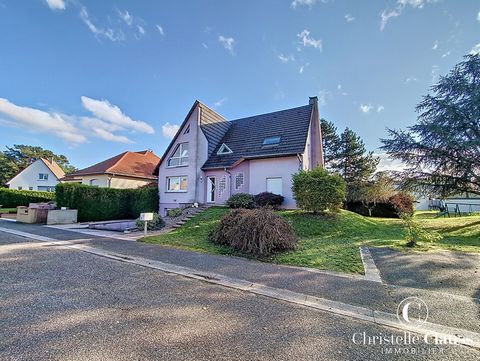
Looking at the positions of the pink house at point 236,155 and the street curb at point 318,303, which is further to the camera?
the pink house at point 236,155

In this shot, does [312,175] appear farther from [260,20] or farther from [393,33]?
[260,20]

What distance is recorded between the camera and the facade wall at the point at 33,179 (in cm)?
3916

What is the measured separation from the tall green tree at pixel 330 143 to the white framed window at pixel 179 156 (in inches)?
821

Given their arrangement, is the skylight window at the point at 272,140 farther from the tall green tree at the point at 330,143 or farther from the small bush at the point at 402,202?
the tall green tree at the point at 330,143

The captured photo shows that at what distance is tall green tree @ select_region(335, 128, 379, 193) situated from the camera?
1164 inches

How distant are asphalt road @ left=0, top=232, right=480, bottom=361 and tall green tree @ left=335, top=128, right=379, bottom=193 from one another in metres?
29.0

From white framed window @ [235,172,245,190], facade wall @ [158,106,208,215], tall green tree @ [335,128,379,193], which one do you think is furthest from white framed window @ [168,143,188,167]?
tall green tree @ [335,128,379,193]

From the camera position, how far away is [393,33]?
10.1 metres

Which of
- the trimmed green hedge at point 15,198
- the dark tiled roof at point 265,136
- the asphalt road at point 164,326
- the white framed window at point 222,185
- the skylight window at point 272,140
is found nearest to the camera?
the asphalt road at point 164,326

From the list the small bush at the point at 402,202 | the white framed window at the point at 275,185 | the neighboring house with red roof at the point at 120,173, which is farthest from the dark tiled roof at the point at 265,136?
the small bush at the point at 402,202

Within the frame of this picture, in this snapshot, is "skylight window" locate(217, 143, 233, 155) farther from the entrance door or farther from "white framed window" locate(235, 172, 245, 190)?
"white framed window" locate(235, 172, 245, 190)

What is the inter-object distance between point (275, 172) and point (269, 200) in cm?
232

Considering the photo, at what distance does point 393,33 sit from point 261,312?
1262 cm

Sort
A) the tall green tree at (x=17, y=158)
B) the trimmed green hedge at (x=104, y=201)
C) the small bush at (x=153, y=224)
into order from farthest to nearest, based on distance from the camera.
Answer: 1. the tall green tree at (x=17, y=158)
2. the trimmed green hedge at (x=104, y=201)
3. the small bush at (x=153, y=224)
